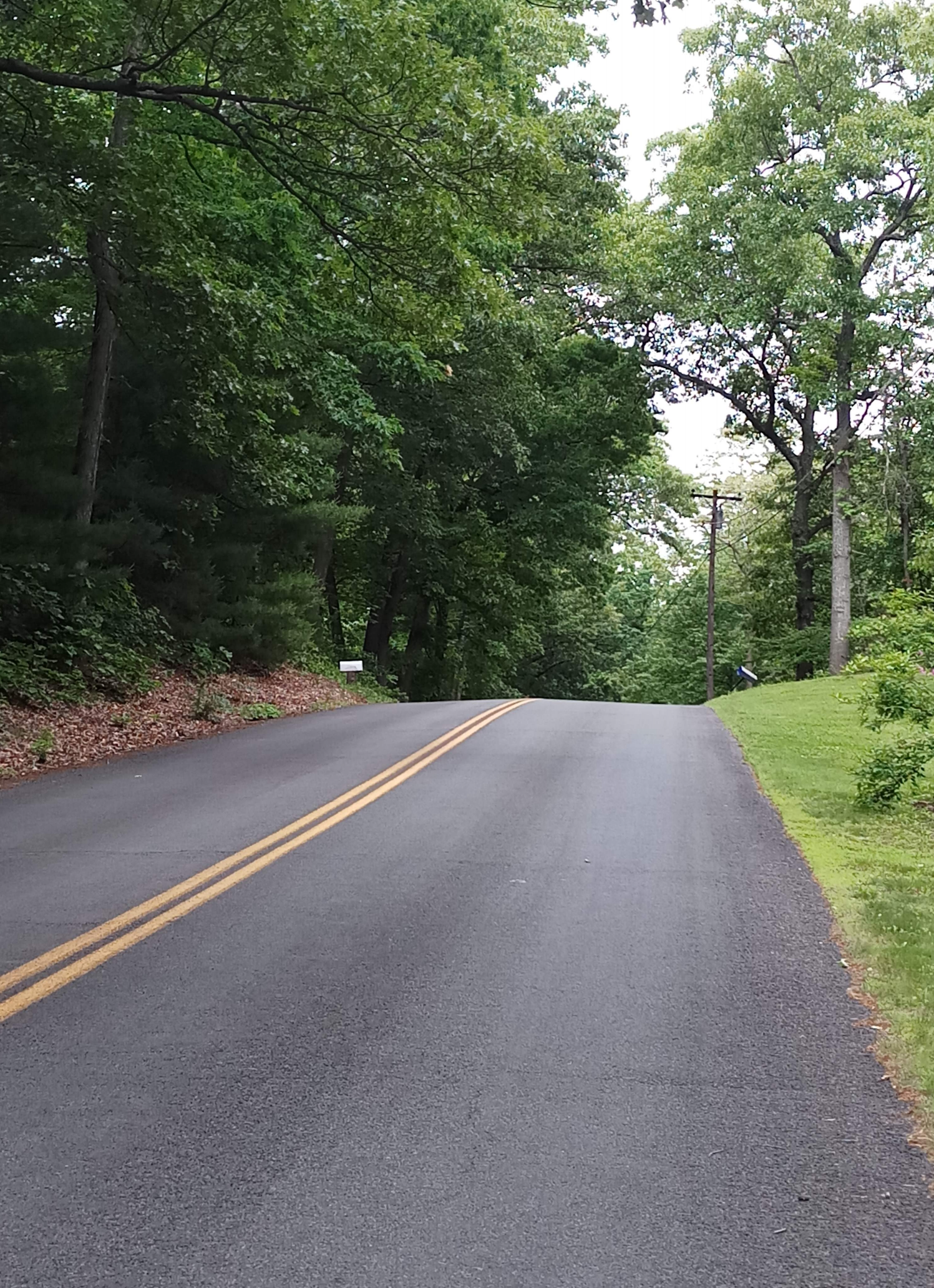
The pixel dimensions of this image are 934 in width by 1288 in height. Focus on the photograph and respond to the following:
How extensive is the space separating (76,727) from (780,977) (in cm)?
1027

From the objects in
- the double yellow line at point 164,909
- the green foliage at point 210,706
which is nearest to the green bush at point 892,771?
the double yellow line at point 164,909

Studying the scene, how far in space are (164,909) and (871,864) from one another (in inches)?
197

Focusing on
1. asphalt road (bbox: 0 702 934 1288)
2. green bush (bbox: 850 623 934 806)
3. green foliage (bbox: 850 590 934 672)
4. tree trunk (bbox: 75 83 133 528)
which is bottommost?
asphalt road (bbox: 0 702 934 1288)

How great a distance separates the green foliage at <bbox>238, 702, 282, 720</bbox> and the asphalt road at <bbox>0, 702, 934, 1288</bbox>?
8779 mm

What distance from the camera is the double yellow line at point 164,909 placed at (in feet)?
16.3

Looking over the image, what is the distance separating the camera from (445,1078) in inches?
162

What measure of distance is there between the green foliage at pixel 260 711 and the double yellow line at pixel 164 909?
6995mm

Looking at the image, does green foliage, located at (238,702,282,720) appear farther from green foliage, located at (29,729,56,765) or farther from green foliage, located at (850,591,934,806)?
green foliage, located at (850,591,934,806)

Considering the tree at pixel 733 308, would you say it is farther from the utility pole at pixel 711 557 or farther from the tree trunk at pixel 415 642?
the tree trunk at pixel 415 642

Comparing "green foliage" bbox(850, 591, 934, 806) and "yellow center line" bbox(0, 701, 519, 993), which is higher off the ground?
"green foliage" bbox(850, 591, 934, 806)

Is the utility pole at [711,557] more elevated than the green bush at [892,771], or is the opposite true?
the utility pole at [711,557]

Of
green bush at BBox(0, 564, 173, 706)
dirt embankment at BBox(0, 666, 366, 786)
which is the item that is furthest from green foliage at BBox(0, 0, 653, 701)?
dirt embankment at BBox(0, 666, 366, 786)

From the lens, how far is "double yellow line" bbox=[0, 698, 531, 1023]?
4969 mm

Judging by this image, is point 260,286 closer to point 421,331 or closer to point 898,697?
point 421,331
